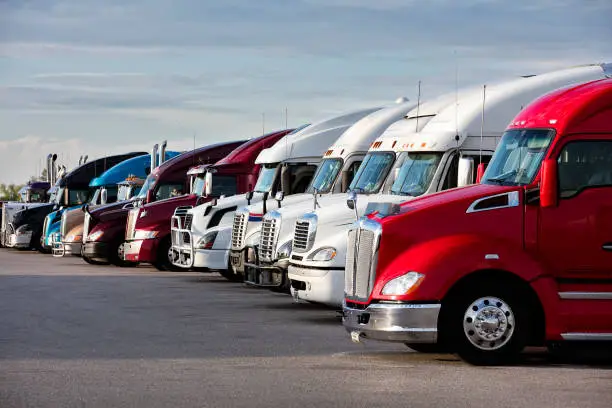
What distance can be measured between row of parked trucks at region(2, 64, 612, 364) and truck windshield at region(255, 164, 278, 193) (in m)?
0.05

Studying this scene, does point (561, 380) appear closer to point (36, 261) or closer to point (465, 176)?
point (465, 176)

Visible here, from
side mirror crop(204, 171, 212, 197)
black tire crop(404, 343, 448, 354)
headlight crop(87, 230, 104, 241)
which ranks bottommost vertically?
black tire crop(404, 343, 448, 354)

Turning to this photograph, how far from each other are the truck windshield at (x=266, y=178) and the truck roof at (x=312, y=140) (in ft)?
0.46

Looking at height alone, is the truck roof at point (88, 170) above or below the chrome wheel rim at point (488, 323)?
above

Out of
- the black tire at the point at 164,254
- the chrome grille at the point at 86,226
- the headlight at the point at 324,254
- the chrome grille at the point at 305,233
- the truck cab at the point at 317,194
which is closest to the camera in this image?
the headlight at the point at 324,254

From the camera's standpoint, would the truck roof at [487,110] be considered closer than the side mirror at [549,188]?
No

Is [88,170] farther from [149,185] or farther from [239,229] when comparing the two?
[239,229]

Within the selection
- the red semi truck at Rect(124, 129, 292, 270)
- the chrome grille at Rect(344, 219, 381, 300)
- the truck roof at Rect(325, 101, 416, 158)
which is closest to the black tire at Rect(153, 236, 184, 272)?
the red semi truck at Rect(124, 129, 292, 270)

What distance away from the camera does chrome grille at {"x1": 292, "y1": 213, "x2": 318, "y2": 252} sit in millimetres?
16306

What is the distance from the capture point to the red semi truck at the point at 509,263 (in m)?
11.6

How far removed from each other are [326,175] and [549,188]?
998cm

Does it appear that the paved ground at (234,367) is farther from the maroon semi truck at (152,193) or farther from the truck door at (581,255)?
the maroon semi truck at (152,193)

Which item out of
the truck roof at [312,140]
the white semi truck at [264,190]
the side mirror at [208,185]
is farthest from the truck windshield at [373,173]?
the side mirror at [208,185]

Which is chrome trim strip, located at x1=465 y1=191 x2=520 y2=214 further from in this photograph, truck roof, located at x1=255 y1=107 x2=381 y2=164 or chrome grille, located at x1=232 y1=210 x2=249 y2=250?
truck roof, located at x1=255 y1=107 x2=381 y2=164
